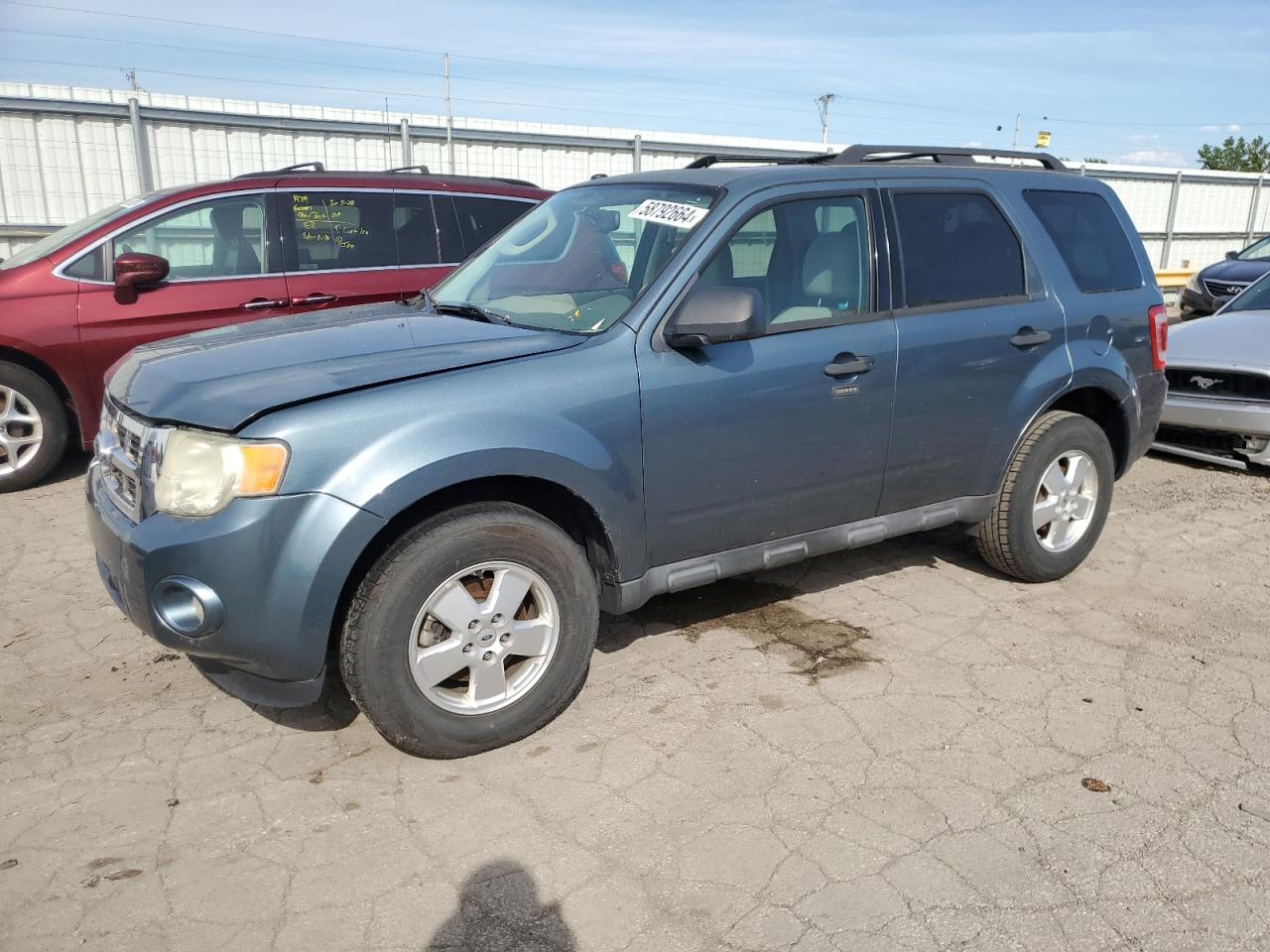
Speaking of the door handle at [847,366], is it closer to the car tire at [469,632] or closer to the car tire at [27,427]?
the car tire at [469,632]

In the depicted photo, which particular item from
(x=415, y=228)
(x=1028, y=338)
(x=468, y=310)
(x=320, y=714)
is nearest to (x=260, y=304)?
(x=415, y=228)

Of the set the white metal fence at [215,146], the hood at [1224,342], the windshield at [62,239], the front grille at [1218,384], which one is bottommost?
the front grille at [1218,384]

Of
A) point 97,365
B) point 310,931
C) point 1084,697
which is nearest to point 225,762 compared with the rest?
point 310,931

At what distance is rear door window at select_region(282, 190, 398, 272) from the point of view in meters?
6.64

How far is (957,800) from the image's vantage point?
3029 mm

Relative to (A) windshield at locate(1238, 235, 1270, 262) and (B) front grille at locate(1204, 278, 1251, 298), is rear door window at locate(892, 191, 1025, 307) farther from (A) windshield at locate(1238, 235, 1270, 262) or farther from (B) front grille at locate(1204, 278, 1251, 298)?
(A) windshield at locate(1238, 235, 1270, 262)

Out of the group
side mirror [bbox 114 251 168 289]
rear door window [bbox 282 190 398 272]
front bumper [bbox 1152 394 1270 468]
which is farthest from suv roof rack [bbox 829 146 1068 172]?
side mirror [bbox 114 251 168 289]

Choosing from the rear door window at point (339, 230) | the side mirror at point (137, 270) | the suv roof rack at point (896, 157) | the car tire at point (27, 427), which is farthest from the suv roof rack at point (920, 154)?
the car tire at point (27, 427)

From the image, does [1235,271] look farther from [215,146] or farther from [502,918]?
[502,918]

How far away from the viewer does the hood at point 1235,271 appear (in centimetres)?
1275

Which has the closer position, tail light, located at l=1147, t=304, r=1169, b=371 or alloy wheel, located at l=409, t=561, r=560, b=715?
alloy wheel, located at l=409, t=561, r=560, b=715

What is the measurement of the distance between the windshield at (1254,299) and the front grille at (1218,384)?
53.4 inches

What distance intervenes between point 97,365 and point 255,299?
102 cm

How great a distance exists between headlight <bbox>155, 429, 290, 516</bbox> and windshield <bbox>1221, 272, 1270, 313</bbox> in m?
7.82
